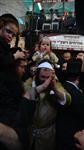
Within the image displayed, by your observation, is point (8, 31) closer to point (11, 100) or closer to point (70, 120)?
point (70, 120)

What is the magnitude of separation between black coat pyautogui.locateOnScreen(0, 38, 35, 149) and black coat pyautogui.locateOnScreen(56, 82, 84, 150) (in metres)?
1.42

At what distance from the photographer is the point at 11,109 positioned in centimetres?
183

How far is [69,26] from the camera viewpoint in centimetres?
1327

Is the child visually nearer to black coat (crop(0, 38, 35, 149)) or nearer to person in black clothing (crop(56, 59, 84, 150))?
person in black clothing (crop(56, 59, 84, 150))

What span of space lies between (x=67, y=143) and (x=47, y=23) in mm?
11090

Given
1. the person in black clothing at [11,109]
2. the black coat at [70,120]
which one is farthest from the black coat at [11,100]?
the black coat at [70,120]

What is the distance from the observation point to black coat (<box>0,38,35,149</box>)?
182 cm

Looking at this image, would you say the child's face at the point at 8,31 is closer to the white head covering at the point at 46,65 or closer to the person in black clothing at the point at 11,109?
the white head covering at the point at 46,65

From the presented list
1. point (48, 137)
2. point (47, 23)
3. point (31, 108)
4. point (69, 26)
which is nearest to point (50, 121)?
point (48, 137)

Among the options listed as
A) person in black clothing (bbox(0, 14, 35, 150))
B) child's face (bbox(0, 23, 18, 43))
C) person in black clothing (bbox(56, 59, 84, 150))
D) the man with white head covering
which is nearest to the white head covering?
the man with white head covering

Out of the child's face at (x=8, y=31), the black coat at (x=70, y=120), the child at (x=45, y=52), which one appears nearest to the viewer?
the black coat at (x=70, y=120)

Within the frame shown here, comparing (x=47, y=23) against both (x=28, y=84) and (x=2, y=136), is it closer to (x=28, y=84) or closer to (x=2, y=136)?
(x=28, y=84)

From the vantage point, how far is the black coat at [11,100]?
1823 mm

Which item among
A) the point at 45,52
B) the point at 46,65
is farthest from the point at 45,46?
the point at 46,65
